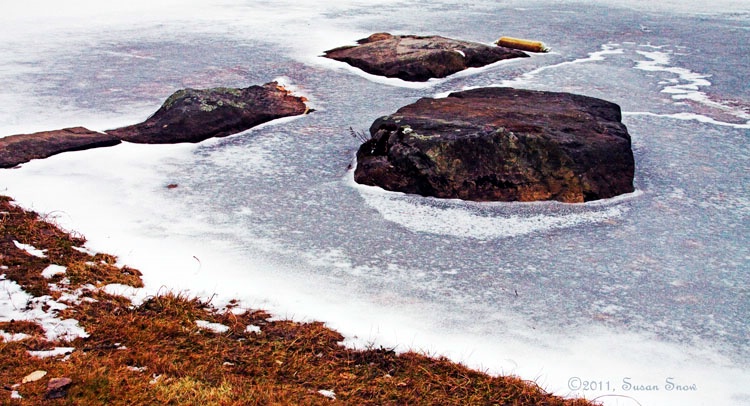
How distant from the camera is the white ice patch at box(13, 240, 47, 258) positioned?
11.4 feet

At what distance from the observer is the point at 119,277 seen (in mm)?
3328

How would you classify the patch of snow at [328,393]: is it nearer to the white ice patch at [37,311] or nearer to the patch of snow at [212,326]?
the patch of snow at [212,326]

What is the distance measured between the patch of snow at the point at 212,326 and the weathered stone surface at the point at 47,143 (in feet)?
7.64

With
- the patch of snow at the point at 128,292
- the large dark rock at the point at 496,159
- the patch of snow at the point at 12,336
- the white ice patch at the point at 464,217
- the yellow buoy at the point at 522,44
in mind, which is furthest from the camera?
the yellow buoy at the point at 522,44

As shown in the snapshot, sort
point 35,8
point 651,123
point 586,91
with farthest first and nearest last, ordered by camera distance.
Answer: point 35,8, point 586,91, point 651,123

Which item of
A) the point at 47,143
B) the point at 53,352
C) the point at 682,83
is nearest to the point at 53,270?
the point at 53,352

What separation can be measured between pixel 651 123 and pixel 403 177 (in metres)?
2.42

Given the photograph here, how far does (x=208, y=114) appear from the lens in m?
5.54

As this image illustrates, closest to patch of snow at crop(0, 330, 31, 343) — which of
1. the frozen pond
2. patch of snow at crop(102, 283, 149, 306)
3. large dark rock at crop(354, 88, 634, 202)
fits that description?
patch of snow at crop(102, 283, 149, 306)

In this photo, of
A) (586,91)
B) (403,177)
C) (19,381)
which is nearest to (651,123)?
(586,91)

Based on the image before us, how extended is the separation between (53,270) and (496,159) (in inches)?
102

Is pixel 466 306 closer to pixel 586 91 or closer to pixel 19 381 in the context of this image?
pixel 19 381

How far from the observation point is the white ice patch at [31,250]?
3461mm

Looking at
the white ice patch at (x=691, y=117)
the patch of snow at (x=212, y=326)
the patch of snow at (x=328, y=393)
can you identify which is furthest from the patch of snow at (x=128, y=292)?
the white ice patch at (x=691, y=117)
